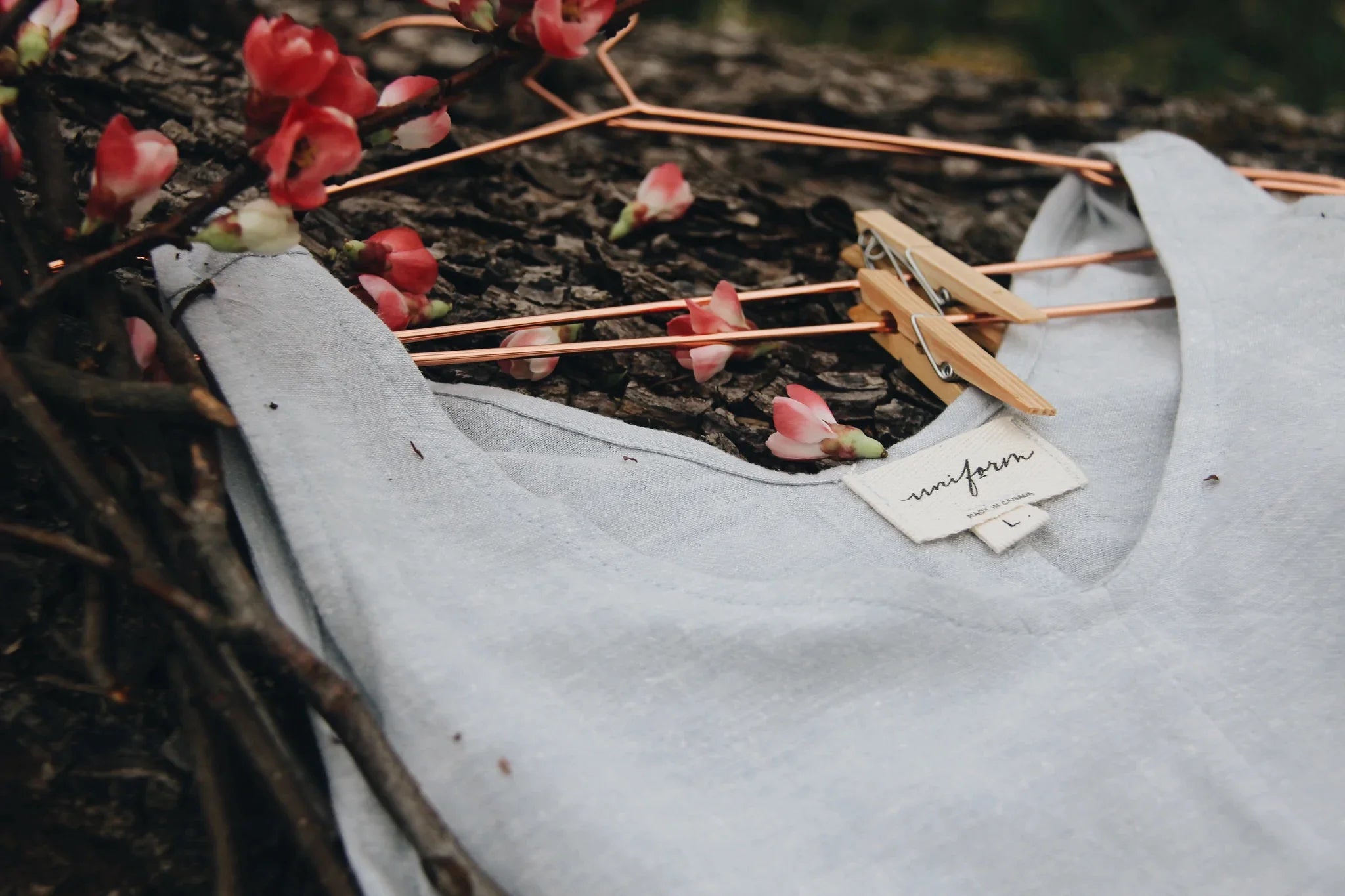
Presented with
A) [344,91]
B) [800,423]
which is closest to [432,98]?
[344,91]

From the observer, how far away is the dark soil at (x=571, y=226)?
49cm

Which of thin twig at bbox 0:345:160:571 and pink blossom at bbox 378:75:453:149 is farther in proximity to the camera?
pink blossom at bbox 378:75:453:149

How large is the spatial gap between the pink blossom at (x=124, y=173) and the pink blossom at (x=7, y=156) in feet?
0.18

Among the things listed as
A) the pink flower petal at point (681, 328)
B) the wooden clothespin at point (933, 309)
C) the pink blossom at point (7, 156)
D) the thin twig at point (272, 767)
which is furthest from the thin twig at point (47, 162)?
the wooden clothespin at point (933, 309)

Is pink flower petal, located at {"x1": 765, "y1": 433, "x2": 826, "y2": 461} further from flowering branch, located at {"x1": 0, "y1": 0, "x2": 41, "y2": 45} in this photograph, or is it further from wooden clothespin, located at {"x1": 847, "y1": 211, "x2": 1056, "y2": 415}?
flowering branch, located at {"x1": 0, "y1": 0, "x2": 41, "y2": 45}

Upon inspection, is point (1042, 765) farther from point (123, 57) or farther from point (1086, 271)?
point (123, 57)

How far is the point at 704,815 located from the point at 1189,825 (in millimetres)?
231

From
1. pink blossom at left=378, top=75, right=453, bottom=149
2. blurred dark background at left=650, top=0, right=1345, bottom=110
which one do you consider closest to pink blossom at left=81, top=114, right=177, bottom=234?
pink blossom at left=378, top=75, right=453, bottom=149

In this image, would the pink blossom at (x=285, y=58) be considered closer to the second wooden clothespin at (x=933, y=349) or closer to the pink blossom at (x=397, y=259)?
the pink blossom at (x=397, y=259)

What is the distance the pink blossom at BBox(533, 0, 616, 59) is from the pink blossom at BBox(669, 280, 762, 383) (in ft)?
0.70

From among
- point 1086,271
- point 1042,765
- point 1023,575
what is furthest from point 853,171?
point 1042,765

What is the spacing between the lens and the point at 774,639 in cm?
49

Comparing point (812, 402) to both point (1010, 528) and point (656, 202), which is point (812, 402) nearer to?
point (1010, 528)

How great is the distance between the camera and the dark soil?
49 cm
